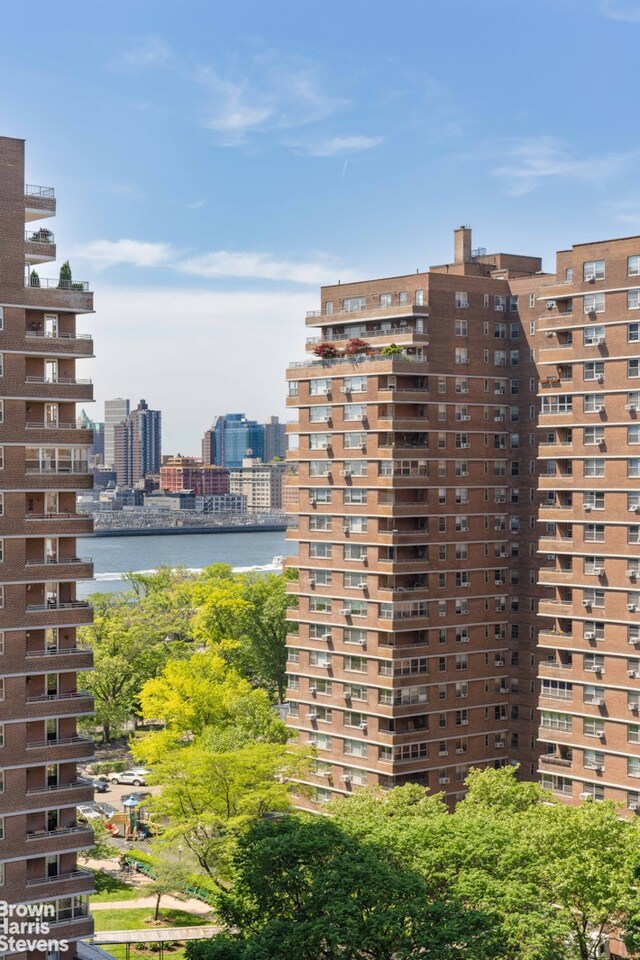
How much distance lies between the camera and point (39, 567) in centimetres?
6119

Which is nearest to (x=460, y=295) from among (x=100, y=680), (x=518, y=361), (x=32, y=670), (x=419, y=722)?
(x=518, y=361)

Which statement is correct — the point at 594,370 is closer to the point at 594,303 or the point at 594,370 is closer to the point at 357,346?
the point at 594,303

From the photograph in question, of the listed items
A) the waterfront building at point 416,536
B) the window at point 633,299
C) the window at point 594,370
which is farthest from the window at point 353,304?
the window at point 633,299

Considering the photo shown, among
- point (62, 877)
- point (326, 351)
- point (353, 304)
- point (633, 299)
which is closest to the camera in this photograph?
point (62, 877)

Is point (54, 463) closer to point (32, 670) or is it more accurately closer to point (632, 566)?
point (32, 670)

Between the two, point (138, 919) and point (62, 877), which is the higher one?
point (62, 877)

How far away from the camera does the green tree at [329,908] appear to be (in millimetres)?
47781

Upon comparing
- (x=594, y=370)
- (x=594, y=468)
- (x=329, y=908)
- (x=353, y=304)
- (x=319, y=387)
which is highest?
(x=353, y=304)

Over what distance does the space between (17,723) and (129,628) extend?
7667 centimetres

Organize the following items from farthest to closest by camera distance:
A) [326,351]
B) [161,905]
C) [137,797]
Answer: [137,797] → [326,351] → [161,905]

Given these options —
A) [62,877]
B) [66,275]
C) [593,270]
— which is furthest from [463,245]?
[62,877]

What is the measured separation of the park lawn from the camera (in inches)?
3108

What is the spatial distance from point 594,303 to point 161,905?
46022mm

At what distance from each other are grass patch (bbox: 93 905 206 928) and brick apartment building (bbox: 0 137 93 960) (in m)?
12.8
